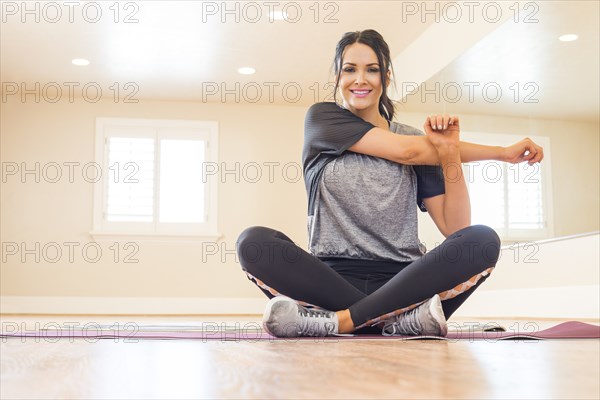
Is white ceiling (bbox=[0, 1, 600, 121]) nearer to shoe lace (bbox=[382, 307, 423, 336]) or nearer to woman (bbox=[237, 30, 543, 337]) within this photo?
woman (bbox=[237, 30, 543, 337])

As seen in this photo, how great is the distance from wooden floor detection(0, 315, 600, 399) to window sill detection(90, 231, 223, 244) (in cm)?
639

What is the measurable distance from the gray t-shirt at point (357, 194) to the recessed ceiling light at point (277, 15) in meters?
3.33

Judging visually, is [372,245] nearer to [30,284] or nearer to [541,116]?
[541,116]

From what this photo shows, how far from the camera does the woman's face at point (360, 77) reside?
2.00 metres

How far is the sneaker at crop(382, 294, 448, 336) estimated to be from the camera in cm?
160

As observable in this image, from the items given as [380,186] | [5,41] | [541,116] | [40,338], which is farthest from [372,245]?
[5,41]

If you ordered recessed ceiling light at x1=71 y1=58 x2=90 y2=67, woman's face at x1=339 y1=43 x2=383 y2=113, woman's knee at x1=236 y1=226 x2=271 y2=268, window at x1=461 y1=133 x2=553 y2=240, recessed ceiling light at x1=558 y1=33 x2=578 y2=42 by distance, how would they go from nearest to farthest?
woman's knee at x1=236 y1=226 x2=271 y2=268 → woman's face at x1=339 y1=43 x2=383 y2=113 → recessed ceiling light at x1=558 y1=33 x2=578 y2=42 → window at x1=461 y1=133 x2=553 y2=240 → recessed ceiling light at x1=71 y1=58 x2=90 y2=67

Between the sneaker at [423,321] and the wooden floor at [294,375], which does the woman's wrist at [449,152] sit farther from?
the wooden floor at [294,375]

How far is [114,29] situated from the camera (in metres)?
5.48

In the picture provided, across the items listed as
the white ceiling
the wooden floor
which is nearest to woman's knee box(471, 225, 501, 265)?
the wooden floor

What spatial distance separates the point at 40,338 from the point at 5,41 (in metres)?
4.85

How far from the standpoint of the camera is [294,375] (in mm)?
697

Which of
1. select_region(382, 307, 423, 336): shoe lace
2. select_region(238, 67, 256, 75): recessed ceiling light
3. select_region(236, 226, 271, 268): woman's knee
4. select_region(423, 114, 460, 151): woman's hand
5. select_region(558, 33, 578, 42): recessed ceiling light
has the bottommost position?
select_region(382, 307, 423, 336): shoe lace

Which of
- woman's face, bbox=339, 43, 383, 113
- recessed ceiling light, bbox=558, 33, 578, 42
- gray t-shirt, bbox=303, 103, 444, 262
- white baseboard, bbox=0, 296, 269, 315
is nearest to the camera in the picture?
gray t-shirt, bbox=303, 103, 444, 262
